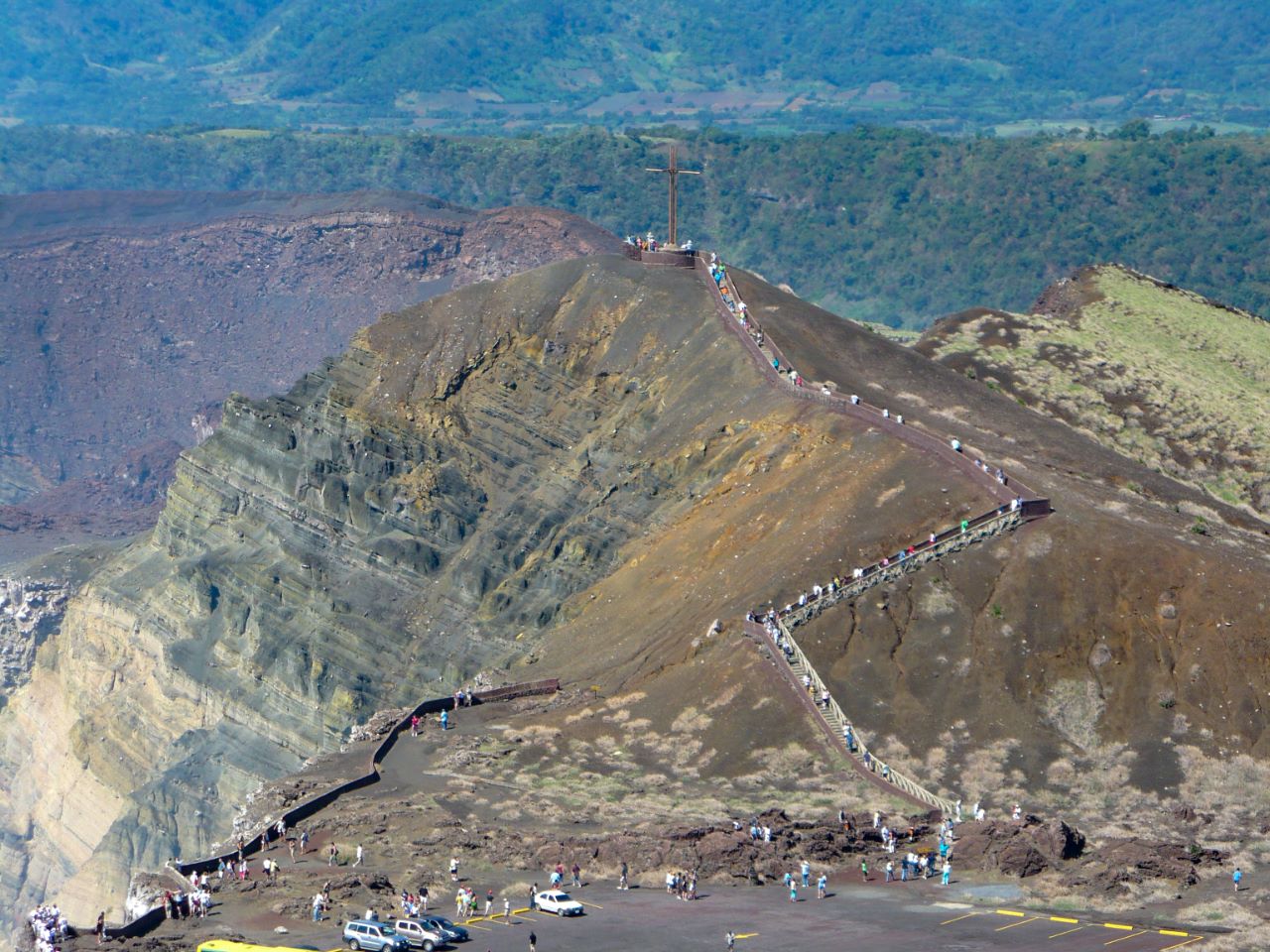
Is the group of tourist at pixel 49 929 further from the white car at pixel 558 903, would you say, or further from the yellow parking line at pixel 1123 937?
the yellow parking line at pixel 1123 937

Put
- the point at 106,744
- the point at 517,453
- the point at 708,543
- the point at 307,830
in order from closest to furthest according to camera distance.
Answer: the point at 307,830 → the point at 708,543 → the point at 517,453 → the point at 106,744

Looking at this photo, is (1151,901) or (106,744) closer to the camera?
(1151,901)

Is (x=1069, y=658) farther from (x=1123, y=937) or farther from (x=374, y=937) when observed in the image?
(x=374, y=937)

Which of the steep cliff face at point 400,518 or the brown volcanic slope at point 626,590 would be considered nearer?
the brown volcanic slope at point 626,590

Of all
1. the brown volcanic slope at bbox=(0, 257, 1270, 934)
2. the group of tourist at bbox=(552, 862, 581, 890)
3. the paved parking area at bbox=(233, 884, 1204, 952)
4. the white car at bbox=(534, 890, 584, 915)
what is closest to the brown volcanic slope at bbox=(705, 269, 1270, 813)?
the brown volcanic slope at bbox=(0, 257, 1270, 934)

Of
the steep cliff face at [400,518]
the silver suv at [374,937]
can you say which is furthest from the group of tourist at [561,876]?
the steep cliff face at [400,518]

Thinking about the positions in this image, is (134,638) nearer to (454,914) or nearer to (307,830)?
(307,830)

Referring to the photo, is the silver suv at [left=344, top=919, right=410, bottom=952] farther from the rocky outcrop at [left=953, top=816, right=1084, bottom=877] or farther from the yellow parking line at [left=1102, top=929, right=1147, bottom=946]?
the yellow parking line at [left=1102, top=929, right=1147, bottom=946]

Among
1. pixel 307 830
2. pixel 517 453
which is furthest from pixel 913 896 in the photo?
pixel 517 453
